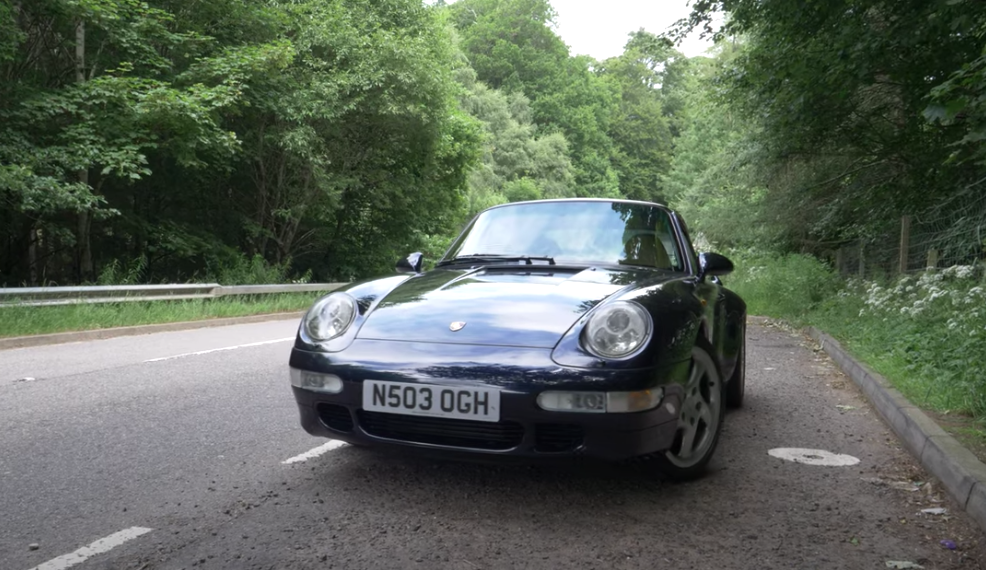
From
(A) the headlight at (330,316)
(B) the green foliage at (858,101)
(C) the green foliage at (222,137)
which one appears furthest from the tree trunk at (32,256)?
(A) the headlight at (330,316)

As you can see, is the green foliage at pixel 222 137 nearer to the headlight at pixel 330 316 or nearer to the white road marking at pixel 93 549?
the headlight at pixel 330 316

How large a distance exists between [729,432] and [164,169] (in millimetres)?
18541

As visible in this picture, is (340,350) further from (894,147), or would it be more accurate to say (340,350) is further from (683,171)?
(683,171)

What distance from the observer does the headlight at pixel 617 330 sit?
3.30 m

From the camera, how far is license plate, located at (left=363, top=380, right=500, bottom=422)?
126 inches

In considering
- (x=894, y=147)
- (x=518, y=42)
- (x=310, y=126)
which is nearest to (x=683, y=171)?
(x=518, y=42)

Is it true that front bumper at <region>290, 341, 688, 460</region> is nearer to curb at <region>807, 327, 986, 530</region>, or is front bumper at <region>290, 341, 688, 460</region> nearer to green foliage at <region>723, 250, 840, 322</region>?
curb at <region>807, 327, 986, 530</region>

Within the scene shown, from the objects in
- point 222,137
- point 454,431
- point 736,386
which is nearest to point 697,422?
point 454,431

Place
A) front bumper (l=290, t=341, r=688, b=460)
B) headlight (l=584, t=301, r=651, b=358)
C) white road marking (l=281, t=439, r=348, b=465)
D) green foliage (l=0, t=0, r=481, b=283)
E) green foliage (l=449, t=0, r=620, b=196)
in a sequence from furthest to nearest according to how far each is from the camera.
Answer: green foliage (l=449, t=0, r=620, b=196), green foliage (l=0, t=0, r=481, b=283), white road marking (l=281, t=439, r=348, b=465), headlight (l=584, t=301, r=651, b=358), front bumper (l=290, t=341, r=688, b=460)

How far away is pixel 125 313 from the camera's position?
42.8ft

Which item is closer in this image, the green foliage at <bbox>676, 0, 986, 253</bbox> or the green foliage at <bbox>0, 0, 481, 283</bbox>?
the green foliage at <bbox>676, 0, 986, 253</bbox>

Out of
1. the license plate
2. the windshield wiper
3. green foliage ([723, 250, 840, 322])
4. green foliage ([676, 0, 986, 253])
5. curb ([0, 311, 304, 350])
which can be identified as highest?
green foliage ([676, 0, 986, 253])

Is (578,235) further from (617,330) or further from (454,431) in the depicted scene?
(454,431)

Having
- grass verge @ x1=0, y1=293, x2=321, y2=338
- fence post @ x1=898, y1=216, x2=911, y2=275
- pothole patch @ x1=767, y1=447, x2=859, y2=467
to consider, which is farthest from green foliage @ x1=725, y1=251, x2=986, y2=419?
grass verge @ x1=0, y1=293, x2=321, y2=338
